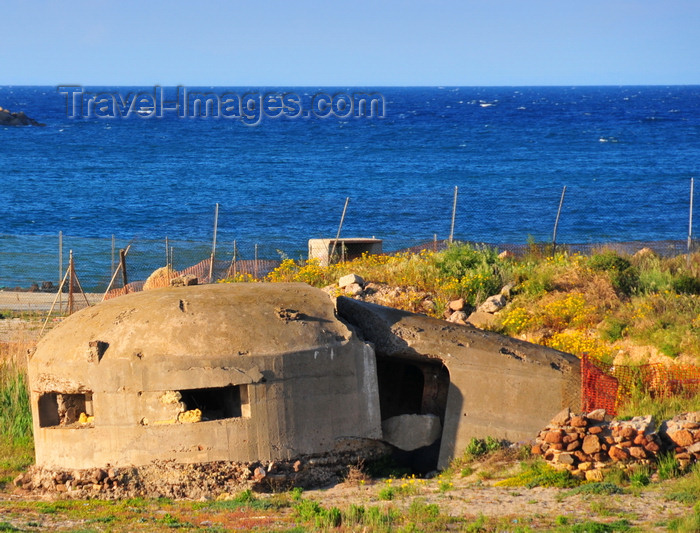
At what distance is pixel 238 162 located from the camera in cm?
7244

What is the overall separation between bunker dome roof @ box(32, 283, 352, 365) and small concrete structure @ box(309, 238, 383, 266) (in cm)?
1045

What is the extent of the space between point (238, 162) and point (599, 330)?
188ft

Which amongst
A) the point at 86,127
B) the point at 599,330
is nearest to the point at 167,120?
the point at 86,127

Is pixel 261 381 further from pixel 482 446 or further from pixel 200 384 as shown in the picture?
pixel 482 446

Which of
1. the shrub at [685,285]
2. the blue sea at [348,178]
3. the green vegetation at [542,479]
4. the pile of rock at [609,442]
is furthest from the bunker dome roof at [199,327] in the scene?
the blue sea at [348,178]

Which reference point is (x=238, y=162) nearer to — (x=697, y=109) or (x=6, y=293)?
(x=6, y=293)

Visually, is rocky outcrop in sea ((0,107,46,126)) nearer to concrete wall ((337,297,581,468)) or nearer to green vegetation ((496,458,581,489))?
concrete wall ((337,297,581,468))

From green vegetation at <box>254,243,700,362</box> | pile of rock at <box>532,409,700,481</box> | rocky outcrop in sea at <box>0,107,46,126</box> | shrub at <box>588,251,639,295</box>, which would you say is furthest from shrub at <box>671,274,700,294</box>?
rocky outcrop in sea at <box>0,107,46,126</box>

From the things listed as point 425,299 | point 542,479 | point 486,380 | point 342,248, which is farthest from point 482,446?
point 342,248

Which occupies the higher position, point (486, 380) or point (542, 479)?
point (486, 380)

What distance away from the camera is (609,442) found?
11781 millimetres

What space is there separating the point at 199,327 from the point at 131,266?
45.2 feet

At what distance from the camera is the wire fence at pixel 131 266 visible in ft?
73.9

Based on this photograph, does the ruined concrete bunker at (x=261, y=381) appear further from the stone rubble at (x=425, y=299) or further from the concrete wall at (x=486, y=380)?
the stone rubble at (x=425, y=299)
